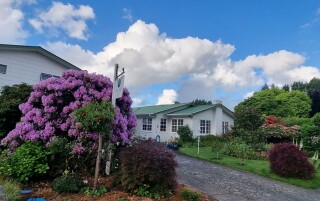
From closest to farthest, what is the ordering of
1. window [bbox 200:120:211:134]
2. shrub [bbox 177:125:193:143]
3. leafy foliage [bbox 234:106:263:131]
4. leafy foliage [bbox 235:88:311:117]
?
leafy foliage [bbox 234:106:263:131] < shrub [bbox 177:125:193:143] < window [bbox 200:120:211:134] < leafy foliage [bbox 235:88:311:117]

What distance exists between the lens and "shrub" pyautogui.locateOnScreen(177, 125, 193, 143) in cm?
2421

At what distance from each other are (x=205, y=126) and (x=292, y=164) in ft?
51.9

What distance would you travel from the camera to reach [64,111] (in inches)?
317

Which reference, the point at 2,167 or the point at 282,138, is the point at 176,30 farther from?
the point at 282,138

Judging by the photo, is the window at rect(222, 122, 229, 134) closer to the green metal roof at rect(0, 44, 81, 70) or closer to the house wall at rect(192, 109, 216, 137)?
the house wall at rect(192, 109, 216, 137)

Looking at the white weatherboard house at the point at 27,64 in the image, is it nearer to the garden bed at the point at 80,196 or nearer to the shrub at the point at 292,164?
the garden bed at the point at 80,196

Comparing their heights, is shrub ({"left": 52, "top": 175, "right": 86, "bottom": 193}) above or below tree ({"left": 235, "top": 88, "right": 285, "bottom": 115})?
below

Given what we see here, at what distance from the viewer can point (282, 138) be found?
23.2 meters

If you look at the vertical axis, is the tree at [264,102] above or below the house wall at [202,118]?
above

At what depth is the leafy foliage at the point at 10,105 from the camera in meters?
9.80

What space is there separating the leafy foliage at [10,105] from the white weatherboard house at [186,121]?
54.6 ft

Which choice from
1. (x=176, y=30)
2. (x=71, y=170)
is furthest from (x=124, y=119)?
(x=176, y=30)

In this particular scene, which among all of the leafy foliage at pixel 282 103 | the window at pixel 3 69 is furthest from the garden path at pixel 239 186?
the leafy foliage at pixel 282 103

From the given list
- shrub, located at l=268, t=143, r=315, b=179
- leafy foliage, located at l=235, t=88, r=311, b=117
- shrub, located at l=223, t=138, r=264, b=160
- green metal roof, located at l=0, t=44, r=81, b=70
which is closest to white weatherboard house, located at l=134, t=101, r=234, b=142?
shrub, located at l=223, t=138, r=264, b=160
